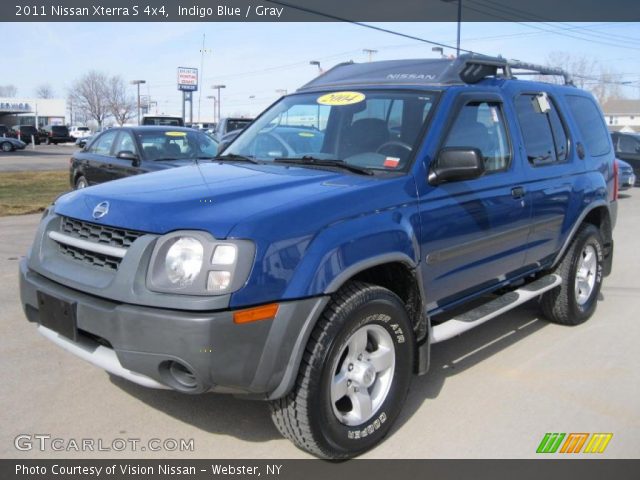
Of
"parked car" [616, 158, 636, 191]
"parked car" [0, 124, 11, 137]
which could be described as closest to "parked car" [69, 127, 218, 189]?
"parked car" [616, 158, 636, 191]

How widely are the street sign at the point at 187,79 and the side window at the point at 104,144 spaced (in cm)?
3647

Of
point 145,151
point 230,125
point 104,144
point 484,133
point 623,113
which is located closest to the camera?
point 484,133

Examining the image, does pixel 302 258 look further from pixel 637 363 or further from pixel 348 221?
pixel 637 363

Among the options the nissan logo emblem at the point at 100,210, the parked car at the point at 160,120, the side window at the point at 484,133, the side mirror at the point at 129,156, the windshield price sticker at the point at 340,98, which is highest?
the parked car at the point at 160,120

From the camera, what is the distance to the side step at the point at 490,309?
3.75m

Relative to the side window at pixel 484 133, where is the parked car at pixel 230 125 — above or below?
above

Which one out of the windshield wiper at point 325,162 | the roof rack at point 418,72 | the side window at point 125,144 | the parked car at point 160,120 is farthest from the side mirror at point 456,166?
the parked car at point 160,120

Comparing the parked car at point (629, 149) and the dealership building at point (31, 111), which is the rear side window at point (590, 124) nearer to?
the parked car at point (629, 149)

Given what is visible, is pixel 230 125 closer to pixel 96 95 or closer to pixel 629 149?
pixel 629 149

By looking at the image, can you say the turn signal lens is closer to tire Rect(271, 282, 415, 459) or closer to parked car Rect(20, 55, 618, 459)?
parked car Rect(20, 55, 618, 459)

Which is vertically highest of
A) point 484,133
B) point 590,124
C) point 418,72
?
point 418,72

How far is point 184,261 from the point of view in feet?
8.97

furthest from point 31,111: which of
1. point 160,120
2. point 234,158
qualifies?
point 234,158

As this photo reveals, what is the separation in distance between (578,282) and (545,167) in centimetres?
136
